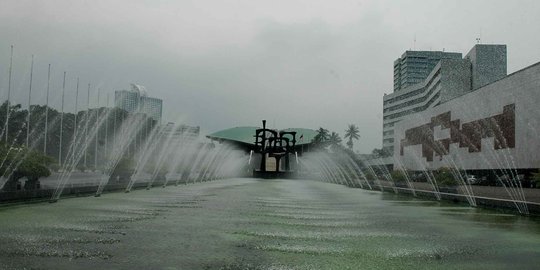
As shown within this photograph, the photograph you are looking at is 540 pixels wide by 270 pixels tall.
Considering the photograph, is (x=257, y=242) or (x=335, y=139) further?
(x=335, y=139)

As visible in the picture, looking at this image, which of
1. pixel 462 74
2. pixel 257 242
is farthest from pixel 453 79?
pixel 257 242

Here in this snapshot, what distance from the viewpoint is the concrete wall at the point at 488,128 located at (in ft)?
148

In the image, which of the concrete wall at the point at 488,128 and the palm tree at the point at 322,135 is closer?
the concrete wall at the point at 488,128

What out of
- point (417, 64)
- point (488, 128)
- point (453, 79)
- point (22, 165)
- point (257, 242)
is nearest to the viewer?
point (257, 242)

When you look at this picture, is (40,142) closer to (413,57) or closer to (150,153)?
(150,153)

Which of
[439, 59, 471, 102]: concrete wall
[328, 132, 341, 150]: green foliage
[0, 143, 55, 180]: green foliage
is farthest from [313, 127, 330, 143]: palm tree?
[0, 143, 55, 180]: green foliage

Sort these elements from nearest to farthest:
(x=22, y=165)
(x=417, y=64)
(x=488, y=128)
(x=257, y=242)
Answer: (x=257, y=242) < (x=22, y=165) < (x=488, y=128) < (x=417, y=64)

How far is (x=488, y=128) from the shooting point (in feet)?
177

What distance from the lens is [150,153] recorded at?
283 feet

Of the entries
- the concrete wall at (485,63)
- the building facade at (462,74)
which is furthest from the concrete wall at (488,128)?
the concrete wall at (485,63)

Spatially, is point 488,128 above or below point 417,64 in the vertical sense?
below

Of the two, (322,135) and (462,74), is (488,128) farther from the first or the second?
(322,135)

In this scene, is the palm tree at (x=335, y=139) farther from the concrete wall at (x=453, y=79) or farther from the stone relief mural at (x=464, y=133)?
the stone relief mural at (x=464, y=133)

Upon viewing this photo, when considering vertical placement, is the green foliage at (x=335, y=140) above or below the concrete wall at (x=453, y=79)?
below
